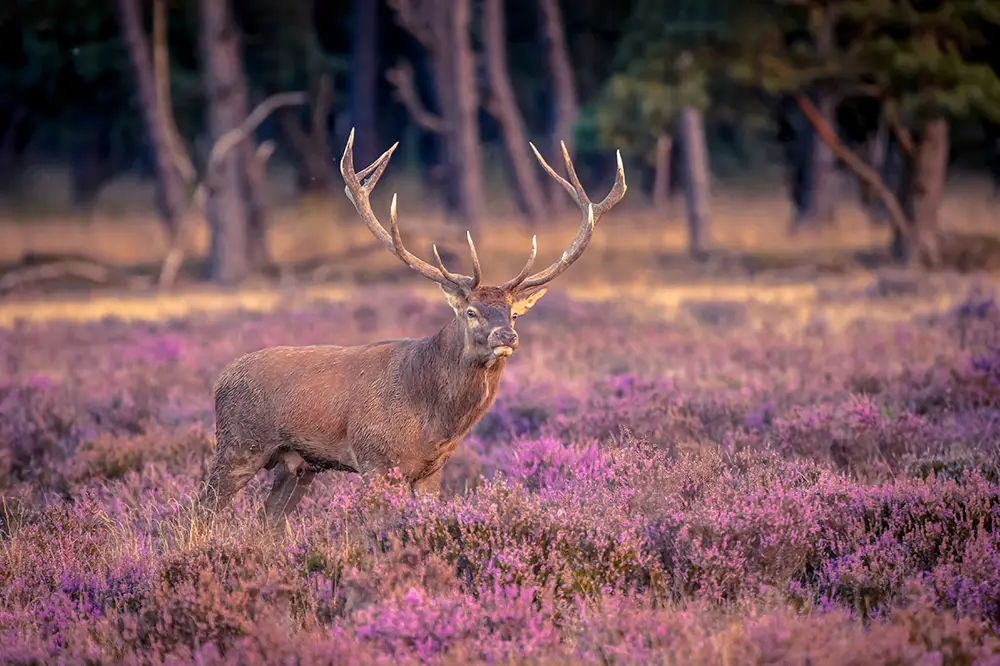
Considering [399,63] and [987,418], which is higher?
[399,63]

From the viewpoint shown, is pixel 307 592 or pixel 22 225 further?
pixel 22 225

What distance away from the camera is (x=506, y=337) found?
6.87 metres

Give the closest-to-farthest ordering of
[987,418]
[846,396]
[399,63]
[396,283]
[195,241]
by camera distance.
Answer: [987,418]
[846,396]
[396,283]
[195,241]
[399,63]

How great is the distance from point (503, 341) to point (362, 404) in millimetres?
1047

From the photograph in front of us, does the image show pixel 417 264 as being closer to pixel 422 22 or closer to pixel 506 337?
pixel 506 337

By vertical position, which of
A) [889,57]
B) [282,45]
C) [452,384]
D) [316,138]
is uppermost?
[282,45]

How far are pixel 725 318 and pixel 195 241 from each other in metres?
18.1

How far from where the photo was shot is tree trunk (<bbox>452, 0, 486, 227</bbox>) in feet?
84.8

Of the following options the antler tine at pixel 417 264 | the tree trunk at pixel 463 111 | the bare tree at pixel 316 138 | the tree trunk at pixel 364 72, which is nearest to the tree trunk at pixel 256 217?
the tree trunk at pixel 463 111

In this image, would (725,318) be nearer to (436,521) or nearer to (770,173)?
(436,521)

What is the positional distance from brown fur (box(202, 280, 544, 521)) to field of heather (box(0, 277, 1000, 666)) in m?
0.25

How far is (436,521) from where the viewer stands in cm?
637

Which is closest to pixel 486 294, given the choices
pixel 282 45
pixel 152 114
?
pixel 152 114

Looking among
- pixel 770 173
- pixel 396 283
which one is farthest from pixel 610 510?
pixel 770 173
